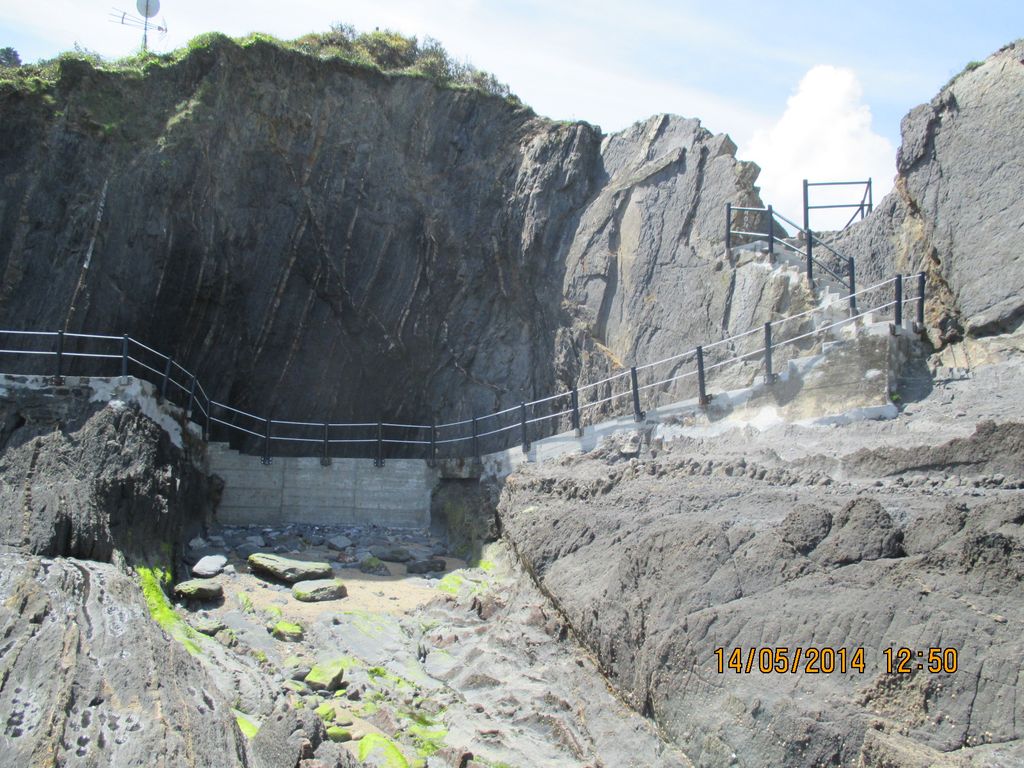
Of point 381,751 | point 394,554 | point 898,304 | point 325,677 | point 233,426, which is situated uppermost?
point 898,304

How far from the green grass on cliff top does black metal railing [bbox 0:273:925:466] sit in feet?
14.6

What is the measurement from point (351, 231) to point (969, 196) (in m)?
10.4

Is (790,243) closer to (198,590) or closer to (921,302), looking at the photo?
(921,302)

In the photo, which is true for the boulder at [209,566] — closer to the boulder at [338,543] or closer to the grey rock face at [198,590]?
the grey rock face at [198,590]

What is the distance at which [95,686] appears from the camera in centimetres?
696

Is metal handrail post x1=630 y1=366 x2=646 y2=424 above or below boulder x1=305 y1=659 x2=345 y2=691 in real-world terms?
above

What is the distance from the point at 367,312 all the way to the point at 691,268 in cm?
631

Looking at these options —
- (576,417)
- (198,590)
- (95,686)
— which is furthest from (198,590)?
(576,417)

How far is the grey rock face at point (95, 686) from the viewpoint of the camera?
20.6ft

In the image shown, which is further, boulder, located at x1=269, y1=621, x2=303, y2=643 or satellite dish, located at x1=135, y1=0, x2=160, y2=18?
satellite dish, located at x1=135, y1=0, x2=160, y2=18

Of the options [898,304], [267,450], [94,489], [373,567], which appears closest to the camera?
[898,304]

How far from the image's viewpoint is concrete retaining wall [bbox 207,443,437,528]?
1581 centimetres

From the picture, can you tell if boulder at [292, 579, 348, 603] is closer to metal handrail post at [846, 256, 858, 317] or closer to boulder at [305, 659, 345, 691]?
boulder at [305, 659, 345, 691]

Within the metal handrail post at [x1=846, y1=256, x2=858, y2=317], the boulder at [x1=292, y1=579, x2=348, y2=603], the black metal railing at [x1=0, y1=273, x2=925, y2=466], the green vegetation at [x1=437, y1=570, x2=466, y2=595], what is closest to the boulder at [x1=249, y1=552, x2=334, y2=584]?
the boulder at [x1=292, y1=579, x2=348, y2=603]
